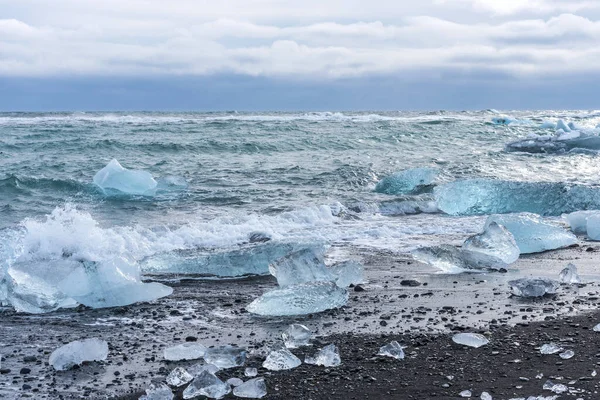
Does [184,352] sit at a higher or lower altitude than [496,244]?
lower

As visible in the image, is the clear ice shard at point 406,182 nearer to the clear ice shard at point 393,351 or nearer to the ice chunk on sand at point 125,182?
the ice chunk on sand at point 125,182

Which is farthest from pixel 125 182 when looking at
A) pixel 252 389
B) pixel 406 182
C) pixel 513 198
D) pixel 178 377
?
pixel 252 389

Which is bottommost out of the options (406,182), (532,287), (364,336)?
(364,336)

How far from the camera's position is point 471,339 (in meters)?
3.95

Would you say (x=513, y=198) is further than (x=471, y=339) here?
Yes

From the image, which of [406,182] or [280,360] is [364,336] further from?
[406,182]

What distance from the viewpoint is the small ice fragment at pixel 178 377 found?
343cm

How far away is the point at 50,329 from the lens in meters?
4.50

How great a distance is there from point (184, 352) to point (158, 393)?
0.61 m

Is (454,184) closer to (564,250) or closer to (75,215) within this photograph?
(564,250)

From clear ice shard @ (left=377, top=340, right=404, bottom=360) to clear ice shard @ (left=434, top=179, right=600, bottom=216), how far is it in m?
6.35

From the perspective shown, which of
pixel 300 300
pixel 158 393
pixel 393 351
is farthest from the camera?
pixel 300 300

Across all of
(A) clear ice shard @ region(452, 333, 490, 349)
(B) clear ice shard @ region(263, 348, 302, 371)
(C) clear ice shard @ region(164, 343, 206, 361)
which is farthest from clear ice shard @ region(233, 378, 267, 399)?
(A) clear ice shard @ region(452, 333, 490, 349)

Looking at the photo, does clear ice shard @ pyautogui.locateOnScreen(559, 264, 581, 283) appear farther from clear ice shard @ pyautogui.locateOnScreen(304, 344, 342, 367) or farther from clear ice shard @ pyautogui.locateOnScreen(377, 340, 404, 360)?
clear ice shard @ pyautogui.locateOnScreen(304, 344, 342, 367)
